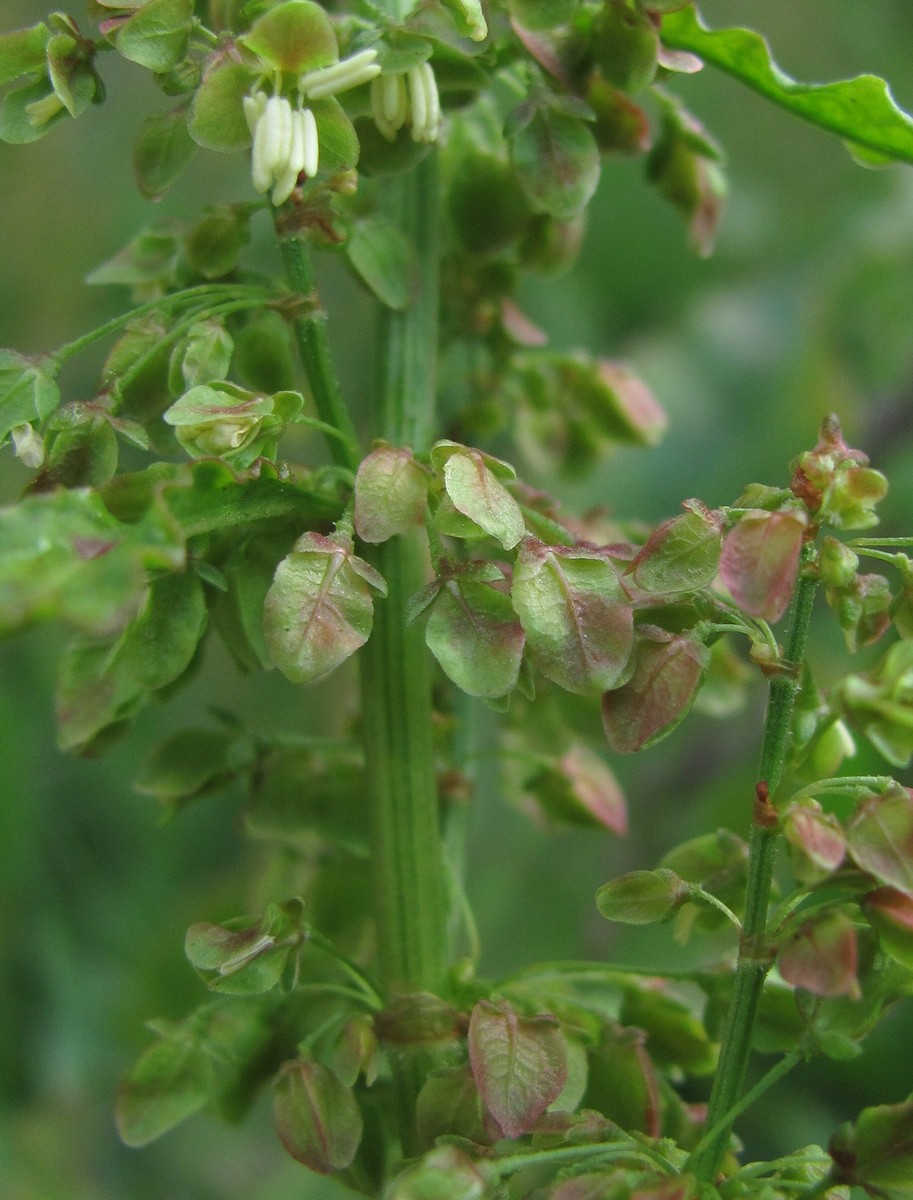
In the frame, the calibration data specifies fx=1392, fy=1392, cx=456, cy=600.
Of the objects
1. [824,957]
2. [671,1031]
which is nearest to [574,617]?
[824,957]

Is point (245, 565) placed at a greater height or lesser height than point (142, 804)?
greater

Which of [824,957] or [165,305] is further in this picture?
[165,305]

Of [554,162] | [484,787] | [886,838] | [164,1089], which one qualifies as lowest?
[484,787]

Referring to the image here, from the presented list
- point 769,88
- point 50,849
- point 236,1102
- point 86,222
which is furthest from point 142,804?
point 769,88

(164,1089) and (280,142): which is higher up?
(280,142)

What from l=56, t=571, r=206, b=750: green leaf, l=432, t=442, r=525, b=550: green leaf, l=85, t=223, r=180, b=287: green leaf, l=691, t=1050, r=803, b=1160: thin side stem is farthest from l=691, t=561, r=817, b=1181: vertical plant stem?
l=85, t=223, r=180, b=287: green leaf

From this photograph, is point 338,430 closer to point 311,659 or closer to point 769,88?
point 311,659

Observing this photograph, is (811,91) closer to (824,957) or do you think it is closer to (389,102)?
(389,102)

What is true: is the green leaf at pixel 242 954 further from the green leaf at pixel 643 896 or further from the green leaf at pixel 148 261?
the green leaf at pixel 148 261
